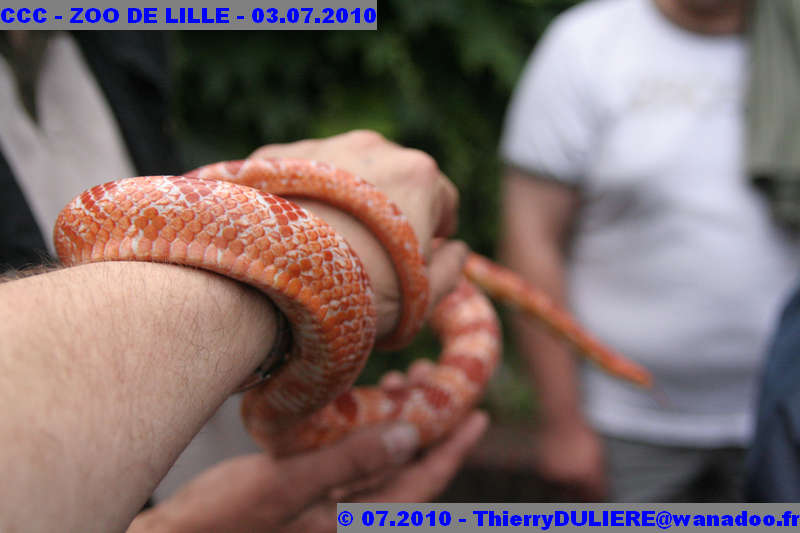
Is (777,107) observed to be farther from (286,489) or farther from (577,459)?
(286,489)

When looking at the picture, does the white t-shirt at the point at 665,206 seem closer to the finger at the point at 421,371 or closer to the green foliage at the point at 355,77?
the finger at the point at 421,371

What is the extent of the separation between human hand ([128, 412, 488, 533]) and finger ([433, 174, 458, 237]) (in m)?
0.33

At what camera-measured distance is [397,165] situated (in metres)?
0.91

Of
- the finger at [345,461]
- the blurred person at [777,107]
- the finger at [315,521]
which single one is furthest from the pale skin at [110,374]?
the blurred person at [777,107]

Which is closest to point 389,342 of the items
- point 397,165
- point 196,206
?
point 397,165

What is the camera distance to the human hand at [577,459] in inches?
81.6

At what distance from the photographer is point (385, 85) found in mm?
2949

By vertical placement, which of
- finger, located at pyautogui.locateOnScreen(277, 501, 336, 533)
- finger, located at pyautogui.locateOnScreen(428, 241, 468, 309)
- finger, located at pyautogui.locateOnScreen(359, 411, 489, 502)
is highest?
finger, located at pyautogui.locateOnScreen(428, 241, 468, 309)

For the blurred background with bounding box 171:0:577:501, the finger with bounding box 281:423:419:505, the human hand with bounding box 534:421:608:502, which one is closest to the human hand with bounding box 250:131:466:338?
the finger with bounding box 281:423:419:505

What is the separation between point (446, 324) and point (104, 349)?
1.06 m

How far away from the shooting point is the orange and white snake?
0.62 metres

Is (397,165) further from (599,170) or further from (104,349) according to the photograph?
(599,170)

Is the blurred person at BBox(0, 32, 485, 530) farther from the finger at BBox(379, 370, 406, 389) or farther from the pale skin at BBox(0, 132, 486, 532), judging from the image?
the finger at BBox(379, 370, 406, 389)

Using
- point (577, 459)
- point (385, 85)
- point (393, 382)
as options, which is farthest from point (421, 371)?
point (385, 85)
